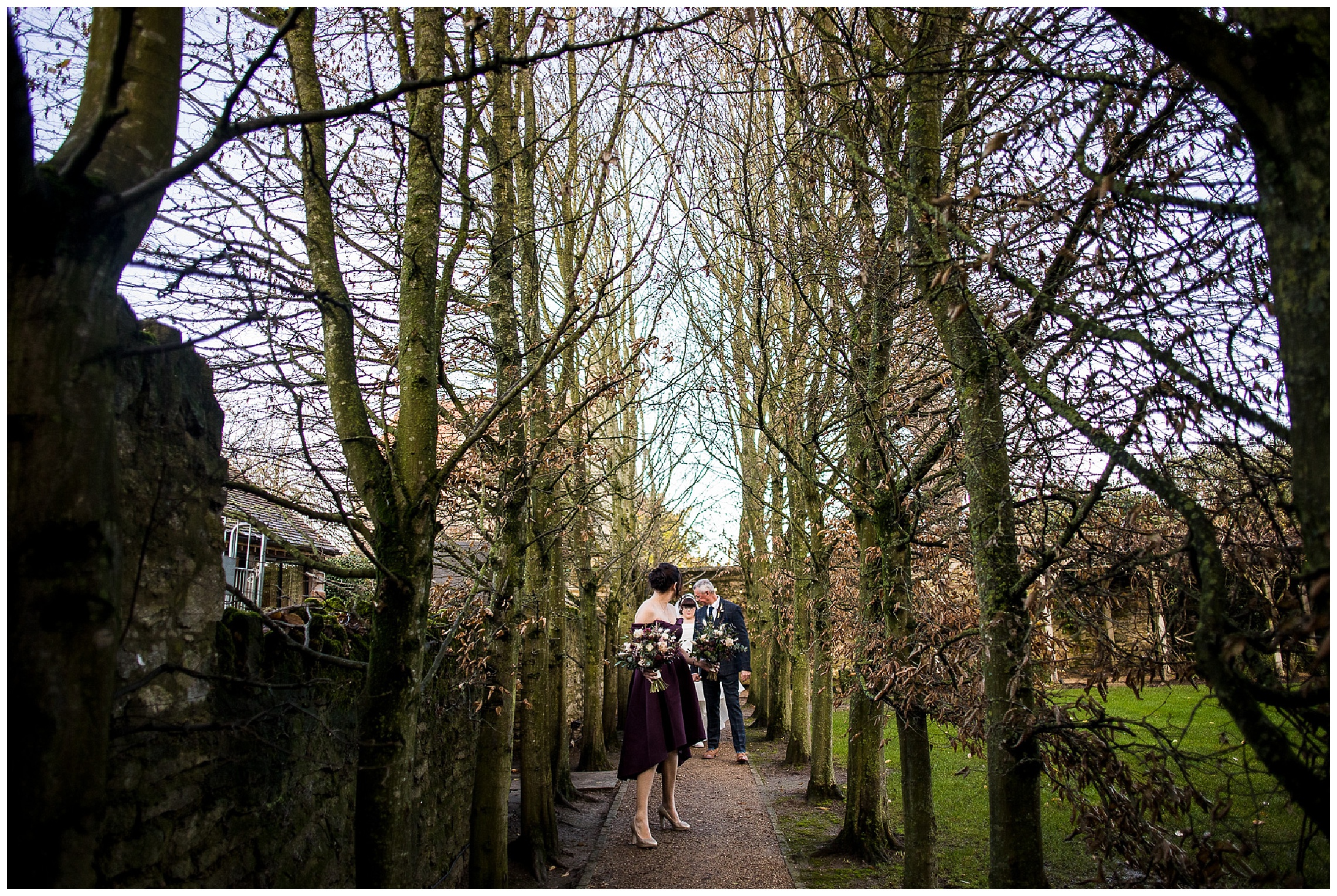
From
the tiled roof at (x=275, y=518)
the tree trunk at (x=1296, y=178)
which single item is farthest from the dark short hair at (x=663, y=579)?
the tree trunk at (x=1296, y=178)

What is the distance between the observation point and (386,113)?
3.20 m

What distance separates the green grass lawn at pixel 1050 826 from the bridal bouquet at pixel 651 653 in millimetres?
1874

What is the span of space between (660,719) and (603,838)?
53.1 inches

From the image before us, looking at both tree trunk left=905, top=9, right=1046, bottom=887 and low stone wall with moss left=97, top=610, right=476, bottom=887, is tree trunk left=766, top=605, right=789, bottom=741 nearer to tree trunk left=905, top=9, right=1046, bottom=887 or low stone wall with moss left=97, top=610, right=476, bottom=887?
low stone wall with moss left=97, top=610, right=476, bottom=887

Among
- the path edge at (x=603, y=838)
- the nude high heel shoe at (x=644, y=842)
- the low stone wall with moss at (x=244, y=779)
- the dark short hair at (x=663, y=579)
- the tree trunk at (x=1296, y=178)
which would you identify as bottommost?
the path edge at (x=603, y=838)

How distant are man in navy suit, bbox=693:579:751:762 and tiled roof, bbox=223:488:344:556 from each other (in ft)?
16.0

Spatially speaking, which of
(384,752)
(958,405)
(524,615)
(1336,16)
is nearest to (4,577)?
(384,752)

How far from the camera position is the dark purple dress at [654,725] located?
22.2ft

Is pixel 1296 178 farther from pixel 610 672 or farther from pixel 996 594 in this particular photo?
pixel 610 672

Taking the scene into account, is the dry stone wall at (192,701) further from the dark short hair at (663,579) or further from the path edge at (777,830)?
the dark short hair at (663,579)

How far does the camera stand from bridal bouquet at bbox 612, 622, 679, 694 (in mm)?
6887

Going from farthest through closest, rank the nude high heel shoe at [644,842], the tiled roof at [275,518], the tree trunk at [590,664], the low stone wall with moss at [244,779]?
the tree trunk at [590,664]
the nude high heel shoe at [644,842]
the tiled roof at [275,518]
the low stone wall with moss at [244,779]

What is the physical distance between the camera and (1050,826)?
22.9 ft

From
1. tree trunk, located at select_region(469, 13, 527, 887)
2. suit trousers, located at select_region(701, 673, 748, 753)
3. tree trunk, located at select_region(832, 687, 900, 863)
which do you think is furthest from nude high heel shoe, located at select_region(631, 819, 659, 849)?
suit trousers, located at select_region(701, 673, 748, 753)
